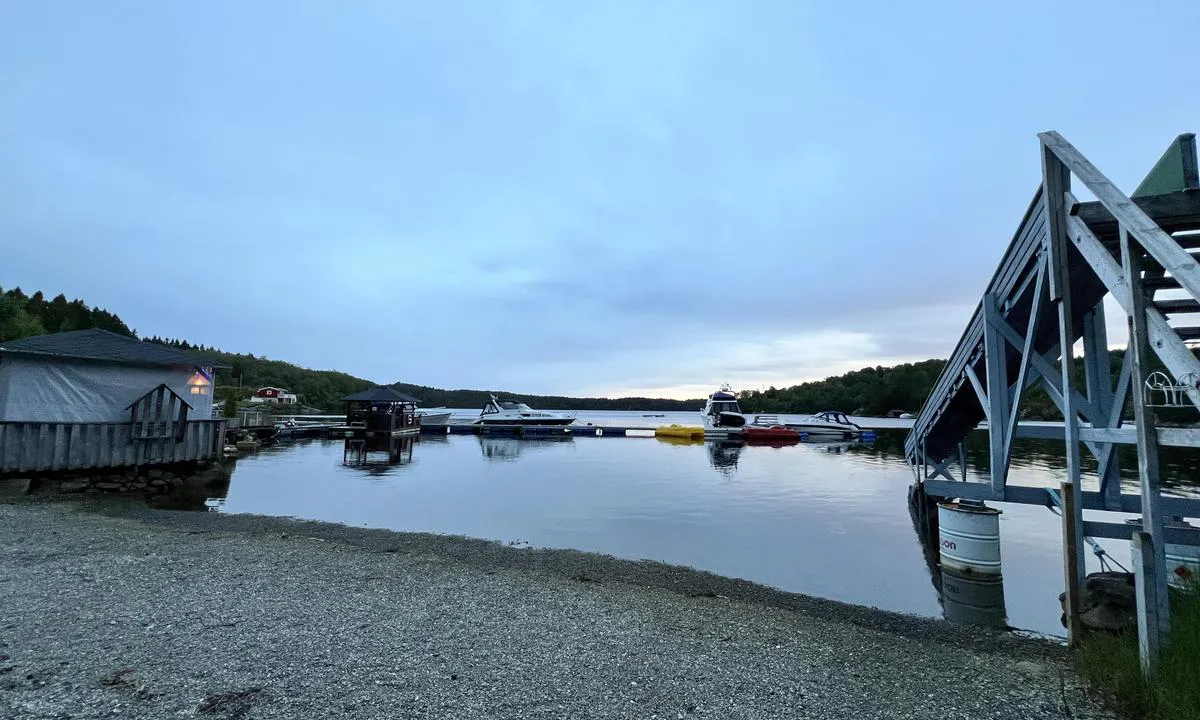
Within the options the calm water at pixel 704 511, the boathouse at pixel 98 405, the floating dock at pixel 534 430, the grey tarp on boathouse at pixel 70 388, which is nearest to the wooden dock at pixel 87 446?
the boathouse at pixel 98 405

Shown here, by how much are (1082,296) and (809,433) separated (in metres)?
55.8

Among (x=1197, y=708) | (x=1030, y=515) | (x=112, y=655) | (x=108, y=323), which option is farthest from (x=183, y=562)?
(x=108, y=323)

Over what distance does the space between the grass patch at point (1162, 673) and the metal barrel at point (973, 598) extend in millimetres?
3927

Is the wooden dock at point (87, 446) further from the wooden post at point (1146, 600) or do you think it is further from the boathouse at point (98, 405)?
the wooden post at point (1146, 600)

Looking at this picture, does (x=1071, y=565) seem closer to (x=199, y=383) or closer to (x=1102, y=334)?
(x=1102, y=334)

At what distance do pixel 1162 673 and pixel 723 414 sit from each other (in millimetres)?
58280

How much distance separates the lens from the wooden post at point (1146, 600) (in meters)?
4.74

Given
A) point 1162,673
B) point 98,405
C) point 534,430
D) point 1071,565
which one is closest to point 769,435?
point 534,430

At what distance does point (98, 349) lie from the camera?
746 inches

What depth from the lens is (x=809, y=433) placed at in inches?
2402

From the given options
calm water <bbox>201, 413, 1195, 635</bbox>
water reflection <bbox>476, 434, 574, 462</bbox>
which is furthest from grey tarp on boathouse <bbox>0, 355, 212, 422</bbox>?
water reflection <bbox>476, 434, 574, 462</bbox>

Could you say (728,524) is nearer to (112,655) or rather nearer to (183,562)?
(183,562)

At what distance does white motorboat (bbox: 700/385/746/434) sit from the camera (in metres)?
60.1

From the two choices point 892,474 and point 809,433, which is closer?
point 892,474
